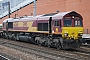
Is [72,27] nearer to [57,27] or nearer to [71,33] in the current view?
[71,33]

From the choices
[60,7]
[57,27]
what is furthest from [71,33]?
[60,7]

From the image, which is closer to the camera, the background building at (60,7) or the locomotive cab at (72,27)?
the locomotive cab at (72,27)

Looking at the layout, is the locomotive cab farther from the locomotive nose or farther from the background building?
the background building

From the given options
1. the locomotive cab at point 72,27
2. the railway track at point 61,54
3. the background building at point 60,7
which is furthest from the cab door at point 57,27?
the background building at point 60,7

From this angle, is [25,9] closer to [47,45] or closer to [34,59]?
[47,45]

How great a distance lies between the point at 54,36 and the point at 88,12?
56.2 feet

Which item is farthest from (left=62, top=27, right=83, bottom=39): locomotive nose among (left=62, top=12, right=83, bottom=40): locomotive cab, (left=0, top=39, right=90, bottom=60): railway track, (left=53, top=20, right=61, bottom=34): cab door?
(left=0, top=39, right=90, bottom=60): railway track

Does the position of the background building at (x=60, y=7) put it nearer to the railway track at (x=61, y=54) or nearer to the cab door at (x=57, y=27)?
the cab door at (x=57, y=27)

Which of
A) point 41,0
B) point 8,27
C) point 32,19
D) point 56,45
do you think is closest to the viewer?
point 56,45

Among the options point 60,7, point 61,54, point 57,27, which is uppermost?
point 60,7

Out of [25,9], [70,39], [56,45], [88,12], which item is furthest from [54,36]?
[25,9]

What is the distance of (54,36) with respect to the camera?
18047mm

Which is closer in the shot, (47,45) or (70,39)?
(70,39)

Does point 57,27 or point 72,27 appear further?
point 57,27
